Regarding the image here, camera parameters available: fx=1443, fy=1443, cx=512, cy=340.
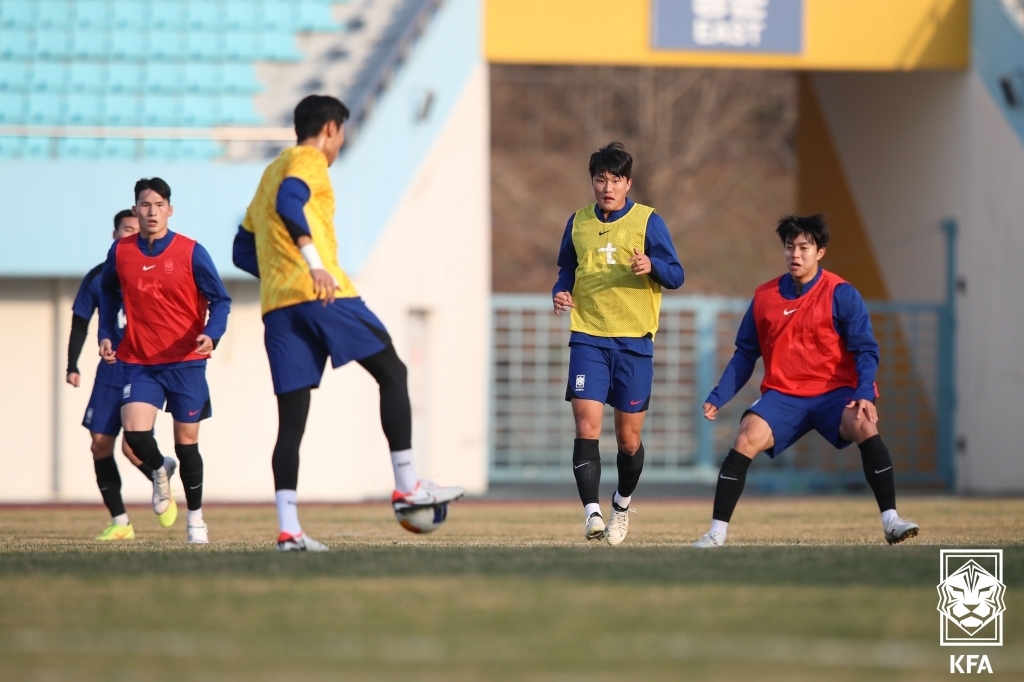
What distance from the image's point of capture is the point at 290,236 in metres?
6.50

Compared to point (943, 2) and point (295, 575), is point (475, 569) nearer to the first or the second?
point (295, 575)

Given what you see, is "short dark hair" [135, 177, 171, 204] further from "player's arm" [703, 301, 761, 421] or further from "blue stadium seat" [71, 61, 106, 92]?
"blue stadium seat" [71, 61, 106, 92]

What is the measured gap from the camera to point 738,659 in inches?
159

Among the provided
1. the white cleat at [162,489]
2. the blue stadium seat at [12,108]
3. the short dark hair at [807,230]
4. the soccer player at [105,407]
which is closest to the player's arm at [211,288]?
the soccer player at [105,407]

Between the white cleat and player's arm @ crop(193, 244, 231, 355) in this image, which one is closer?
player's arm @ crop(193, 244, 231, 355)

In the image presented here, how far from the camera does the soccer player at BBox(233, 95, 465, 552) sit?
647 centimetres

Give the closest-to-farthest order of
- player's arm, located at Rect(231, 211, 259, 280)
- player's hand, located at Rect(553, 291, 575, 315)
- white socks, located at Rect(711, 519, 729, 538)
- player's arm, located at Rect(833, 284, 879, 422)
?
player's arm, located at Rect(231, 211, 259, 280), white socks, located at Rect(711, 519, 729, 538), player's arm, located at Rect(833, 284, 879, 422), player's hand, located at Rect(553, 291, 575, 315)

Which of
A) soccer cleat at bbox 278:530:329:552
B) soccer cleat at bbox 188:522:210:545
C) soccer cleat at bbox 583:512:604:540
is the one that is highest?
soccer cleat at bbox 278:530:329:552

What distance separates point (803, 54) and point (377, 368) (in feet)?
37.4

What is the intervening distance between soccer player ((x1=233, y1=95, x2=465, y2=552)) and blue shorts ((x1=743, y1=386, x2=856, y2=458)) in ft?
6.30

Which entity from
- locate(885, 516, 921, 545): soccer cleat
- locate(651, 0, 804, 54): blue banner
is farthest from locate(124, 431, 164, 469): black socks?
locate(651, 0, 804, 54): blue banner

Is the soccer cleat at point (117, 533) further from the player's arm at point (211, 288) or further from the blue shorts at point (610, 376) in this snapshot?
the blue shorts at point (610, 376)

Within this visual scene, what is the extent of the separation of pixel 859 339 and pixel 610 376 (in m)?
1.41

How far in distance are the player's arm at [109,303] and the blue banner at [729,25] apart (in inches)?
370
